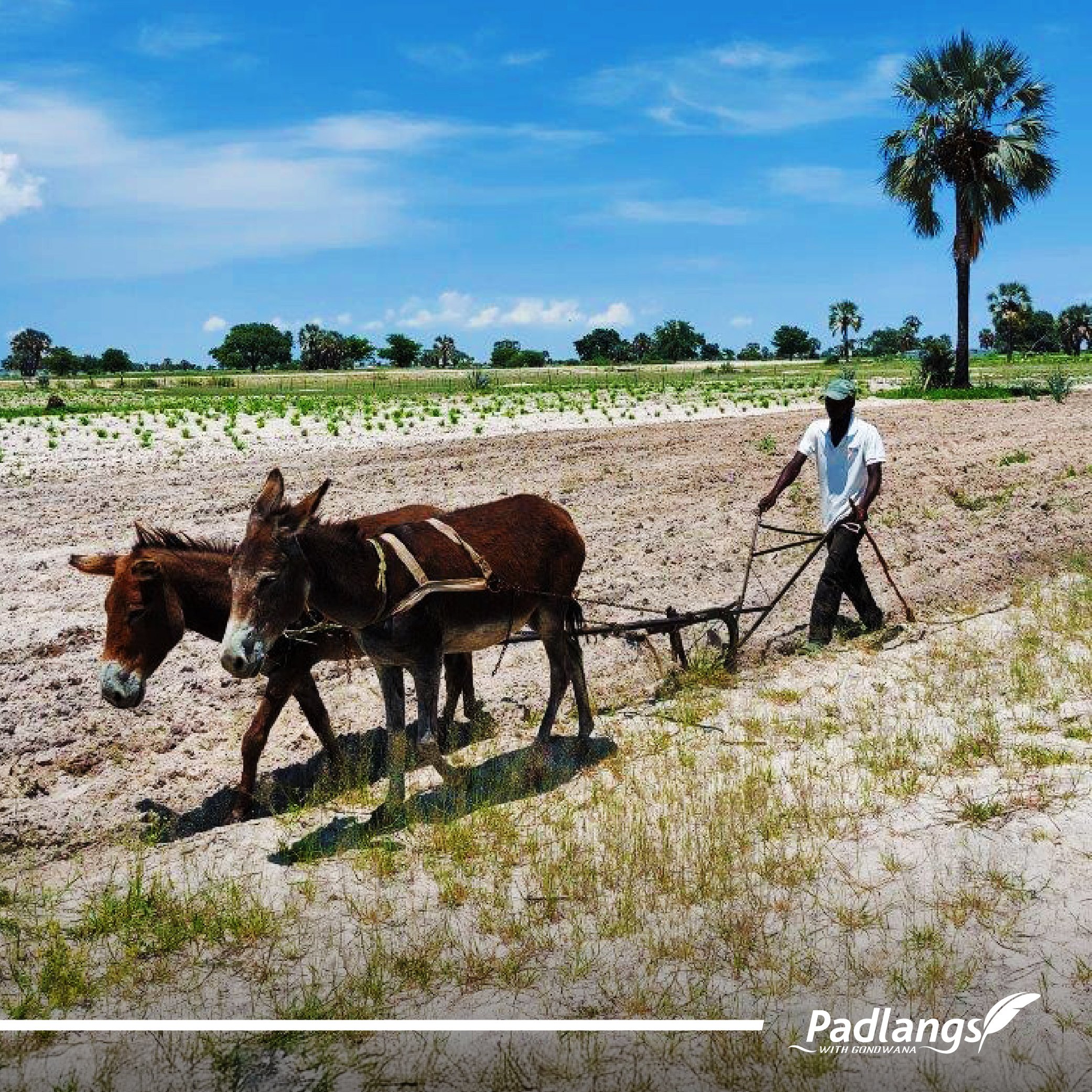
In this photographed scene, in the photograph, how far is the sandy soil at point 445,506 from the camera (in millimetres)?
7910

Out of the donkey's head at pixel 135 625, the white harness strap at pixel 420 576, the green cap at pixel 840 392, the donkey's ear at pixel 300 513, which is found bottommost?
the donkey's head at pixel 135 625

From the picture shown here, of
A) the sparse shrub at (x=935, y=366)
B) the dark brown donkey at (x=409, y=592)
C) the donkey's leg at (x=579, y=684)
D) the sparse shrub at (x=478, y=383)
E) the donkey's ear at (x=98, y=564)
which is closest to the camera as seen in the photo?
the dark brown donkey at (x=409, y=592)

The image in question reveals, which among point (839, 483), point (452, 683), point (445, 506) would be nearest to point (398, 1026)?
point (452, 683)

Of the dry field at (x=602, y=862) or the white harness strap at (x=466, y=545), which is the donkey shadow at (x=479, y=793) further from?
the white harness strap at (x=466, y=545)

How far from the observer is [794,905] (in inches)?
203

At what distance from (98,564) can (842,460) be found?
6.09 meters

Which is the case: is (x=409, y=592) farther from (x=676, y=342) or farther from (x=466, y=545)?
(x=676, y=342)

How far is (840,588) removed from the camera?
951 centimetres

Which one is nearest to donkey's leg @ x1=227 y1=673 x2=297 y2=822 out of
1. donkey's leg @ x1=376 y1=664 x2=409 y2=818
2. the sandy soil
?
the sandy soil

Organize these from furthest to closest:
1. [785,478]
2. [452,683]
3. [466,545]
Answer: [785,478] → [452,683] → [466,545]

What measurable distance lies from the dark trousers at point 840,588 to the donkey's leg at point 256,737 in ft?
15.7

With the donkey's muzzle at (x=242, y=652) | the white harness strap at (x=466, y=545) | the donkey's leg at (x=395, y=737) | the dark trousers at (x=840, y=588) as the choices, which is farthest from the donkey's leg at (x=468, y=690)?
the dark trousers at (x=840, y=588)

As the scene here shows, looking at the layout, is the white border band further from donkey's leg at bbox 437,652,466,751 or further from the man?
the man

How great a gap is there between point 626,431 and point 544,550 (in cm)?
2074
